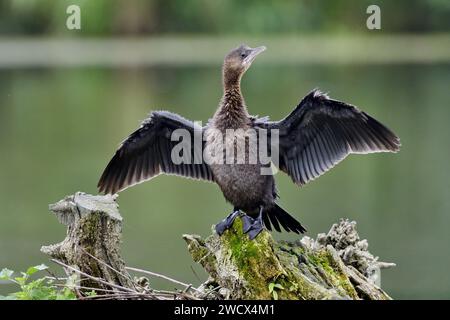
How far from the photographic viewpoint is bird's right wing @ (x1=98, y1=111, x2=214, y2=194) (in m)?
7.21

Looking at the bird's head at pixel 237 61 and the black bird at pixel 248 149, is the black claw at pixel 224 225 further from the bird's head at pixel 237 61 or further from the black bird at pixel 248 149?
the bird's head at pixel 237 61

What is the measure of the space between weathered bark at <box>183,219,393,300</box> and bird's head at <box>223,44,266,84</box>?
53.8 inches

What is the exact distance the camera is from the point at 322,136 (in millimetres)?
7055

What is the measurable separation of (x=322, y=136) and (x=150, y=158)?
1.30 meters

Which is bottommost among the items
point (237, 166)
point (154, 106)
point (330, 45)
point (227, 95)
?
point (237, 166)

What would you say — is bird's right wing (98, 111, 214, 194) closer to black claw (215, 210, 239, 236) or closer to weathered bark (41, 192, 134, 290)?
weathered bark (41, 192, 134, 290)

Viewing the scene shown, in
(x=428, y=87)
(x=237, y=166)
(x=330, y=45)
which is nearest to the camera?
(x=237, y=166)

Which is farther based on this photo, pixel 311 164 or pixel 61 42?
pixel 61 42

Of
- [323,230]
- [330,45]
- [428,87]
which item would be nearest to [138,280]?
[323,230]

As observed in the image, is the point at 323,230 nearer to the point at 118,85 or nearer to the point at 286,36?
the point at 118,85

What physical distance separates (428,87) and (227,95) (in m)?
21.0

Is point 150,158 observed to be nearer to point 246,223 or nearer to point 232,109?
point 232,109

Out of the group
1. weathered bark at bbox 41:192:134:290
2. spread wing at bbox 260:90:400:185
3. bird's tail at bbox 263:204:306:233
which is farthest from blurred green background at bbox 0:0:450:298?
spread wing at bbox 260:90:400:185

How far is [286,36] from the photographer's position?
37.7 metres
